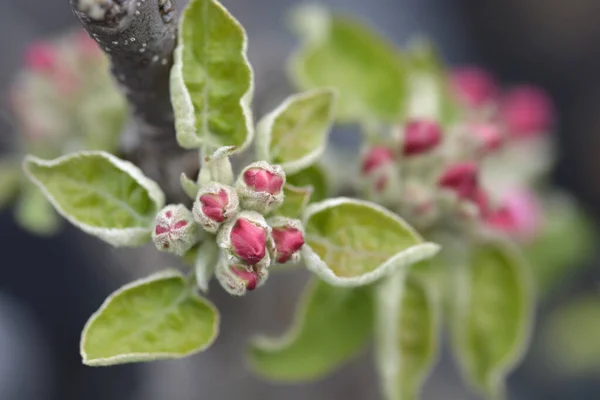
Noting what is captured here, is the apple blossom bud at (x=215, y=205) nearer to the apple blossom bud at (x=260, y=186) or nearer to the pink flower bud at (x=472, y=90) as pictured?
the apple blossom bud at (x=260, y=186)

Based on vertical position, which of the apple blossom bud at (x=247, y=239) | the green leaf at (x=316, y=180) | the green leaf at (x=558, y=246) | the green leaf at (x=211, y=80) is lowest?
the green leaf at (x=558, y=246)

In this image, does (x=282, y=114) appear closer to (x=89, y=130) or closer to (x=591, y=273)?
(x=89, y=130)

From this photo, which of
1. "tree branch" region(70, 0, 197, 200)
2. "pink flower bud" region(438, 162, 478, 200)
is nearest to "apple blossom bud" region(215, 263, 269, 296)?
"tree branch" region(70, 0, 197, 200)

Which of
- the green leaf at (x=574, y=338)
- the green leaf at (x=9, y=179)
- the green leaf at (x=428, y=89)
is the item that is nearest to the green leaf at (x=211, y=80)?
the green leaf at (x=428, y=89)

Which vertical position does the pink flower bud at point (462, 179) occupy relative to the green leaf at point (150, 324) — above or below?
above

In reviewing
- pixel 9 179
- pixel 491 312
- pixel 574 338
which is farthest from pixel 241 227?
pixel 574 338
